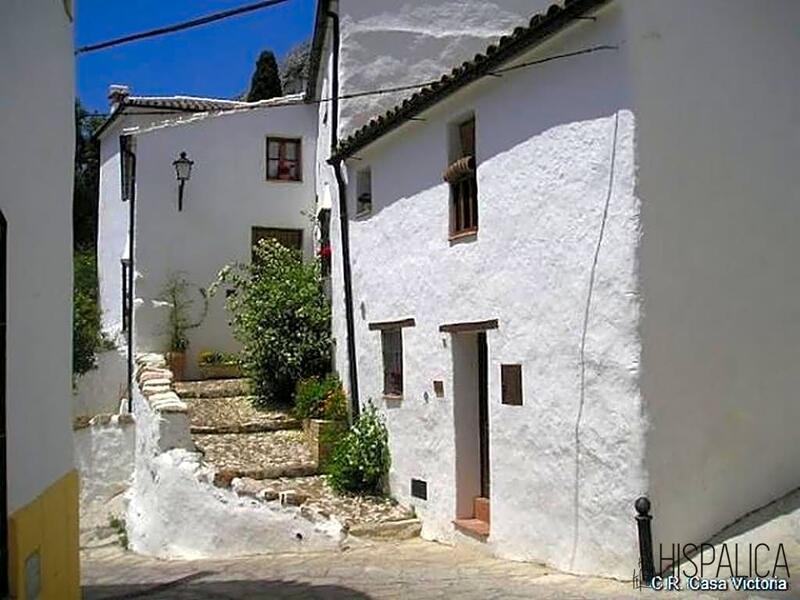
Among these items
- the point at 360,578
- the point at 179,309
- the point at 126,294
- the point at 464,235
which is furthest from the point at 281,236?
the point at 360,578

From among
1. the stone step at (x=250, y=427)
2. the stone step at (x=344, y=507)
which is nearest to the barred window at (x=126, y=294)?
the stone step at (x=250, y=427)

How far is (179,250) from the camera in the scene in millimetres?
17188

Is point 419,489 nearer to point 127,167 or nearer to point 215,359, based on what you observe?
point 215,359

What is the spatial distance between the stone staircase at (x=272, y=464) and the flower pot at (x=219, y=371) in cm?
175

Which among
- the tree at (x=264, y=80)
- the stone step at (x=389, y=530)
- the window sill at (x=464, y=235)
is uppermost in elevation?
the tree at (x=264, y=80)

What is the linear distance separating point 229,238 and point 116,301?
10.5 feet

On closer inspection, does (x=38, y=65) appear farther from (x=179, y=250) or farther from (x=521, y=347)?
(x=179, y=250)

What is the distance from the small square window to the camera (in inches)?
471

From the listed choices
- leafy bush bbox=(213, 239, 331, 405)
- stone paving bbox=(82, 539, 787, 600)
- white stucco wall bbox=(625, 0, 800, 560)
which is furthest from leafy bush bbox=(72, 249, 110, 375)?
white stucco wall bbox=(625, 0, 800, 560)

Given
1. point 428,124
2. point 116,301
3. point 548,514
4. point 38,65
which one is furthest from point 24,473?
point 116,301

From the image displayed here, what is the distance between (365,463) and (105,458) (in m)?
4.72

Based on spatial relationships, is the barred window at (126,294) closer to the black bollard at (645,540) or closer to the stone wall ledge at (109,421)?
the stone wall ledge at (109,421)

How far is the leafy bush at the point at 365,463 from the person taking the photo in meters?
11.0

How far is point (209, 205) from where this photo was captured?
17453mm
